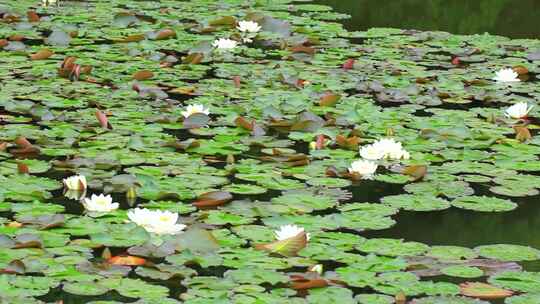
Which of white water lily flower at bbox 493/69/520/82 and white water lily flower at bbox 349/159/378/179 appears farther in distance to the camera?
white water lily flower at bbox 493/69/520/82

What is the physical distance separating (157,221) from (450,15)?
4860 millimetres

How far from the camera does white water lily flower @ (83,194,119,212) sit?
11.3 feet

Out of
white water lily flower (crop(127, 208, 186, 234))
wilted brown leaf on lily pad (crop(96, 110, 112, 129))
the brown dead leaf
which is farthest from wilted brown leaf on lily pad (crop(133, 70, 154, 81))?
white water lily flower (crop(127, 208, 186, 234))

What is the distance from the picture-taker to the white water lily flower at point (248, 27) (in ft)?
21.4

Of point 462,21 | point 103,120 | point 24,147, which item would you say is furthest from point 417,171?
point 462,21

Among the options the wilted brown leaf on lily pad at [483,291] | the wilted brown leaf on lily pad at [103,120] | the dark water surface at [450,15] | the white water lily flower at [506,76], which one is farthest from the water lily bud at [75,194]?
the dark water surface at [450,15]

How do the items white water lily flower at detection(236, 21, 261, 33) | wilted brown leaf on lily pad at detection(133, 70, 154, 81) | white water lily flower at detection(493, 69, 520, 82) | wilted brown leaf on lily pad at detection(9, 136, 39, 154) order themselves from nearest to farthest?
1. wilted brown leaf on lily pad at detection(9, 136, 39, 154)
2. wilted brown leaf on lily pad at detection(133, 70, 154, 81)
3. white water lily flower at detection(493, 69, 520, 82)
4. white water lily flower at detection(236, 21, 261, 33)

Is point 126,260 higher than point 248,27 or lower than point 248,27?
lower

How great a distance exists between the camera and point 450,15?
7754 millimetres

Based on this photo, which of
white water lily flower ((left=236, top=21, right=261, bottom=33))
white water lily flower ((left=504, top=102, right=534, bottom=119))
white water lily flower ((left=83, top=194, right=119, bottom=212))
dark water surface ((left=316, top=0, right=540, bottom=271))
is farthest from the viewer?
white water lily flower ((left=236, top=21, right=261, bottom=33))

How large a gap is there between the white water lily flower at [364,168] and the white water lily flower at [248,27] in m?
2.69

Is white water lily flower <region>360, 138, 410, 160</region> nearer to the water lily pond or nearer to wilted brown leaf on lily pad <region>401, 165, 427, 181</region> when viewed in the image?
the water lily pond

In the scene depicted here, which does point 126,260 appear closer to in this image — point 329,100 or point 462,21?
point 329,100

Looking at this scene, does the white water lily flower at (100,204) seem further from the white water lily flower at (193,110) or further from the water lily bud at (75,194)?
the white water lily flower at (193,110)
